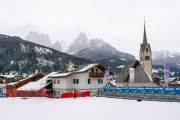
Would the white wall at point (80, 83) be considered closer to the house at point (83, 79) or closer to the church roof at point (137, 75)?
the house at point (83, 79)

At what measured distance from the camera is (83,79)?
190ft

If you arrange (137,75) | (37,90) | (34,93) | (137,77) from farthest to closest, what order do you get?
(137,75), (137,77), (37,90), (34,93)

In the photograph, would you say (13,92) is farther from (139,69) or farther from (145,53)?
(145,53)

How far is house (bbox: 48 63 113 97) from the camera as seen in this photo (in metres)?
58.0

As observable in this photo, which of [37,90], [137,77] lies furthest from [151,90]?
[137,77]

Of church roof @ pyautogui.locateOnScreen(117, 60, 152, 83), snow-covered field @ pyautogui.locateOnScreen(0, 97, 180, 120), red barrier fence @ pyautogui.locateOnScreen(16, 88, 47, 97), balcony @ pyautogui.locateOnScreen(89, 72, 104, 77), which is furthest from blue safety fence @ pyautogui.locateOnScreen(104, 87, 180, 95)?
church roof @ pyautogui.locateOnScreen(117, 60, 152, 83)

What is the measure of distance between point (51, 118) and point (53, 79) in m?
45.0

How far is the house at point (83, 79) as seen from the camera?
58.0 m

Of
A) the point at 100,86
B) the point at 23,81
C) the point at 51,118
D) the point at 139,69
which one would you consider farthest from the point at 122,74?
the point at 51,118

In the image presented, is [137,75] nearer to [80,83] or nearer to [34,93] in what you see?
[80,83]

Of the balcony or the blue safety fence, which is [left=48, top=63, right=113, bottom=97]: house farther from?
the blue safety fence

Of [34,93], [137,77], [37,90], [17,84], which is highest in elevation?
[137,77]

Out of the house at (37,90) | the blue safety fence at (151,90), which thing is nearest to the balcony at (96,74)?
the blue safety fence at (151,90)

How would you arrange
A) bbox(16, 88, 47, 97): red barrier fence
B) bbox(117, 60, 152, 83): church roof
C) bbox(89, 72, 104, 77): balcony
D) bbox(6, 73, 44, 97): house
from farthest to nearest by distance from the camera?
bbox(6, 73, 44, 97): house
bbox(117, 60, 152, 83): church roof
bbox(16, 88, 47, 97): red barrier fence
bbox(89, 72, 104, 77): balcony
